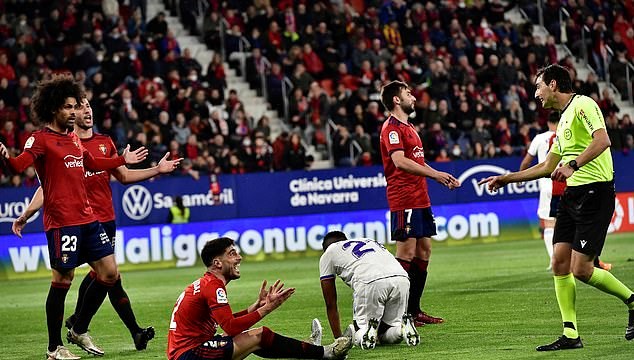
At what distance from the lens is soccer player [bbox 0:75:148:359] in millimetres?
10805

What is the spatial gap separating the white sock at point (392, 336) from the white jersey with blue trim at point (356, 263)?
0.50m

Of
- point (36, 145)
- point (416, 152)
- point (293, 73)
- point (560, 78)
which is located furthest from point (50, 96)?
point (293, 73)

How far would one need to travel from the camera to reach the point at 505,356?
9.80 metres

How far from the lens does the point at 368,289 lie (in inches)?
419

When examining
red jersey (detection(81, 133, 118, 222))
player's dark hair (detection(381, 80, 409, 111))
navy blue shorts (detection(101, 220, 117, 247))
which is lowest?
navy blue shorts (detection(101, 220, 117, 247))

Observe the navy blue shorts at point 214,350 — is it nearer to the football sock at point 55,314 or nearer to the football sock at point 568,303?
the football sock at point 55,314

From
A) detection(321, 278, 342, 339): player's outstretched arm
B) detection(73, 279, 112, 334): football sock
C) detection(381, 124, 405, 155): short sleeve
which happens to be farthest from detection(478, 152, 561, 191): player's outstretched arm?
detection(73, 279, 112, 334): football sock

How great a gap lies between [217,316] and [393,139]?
4.12 m

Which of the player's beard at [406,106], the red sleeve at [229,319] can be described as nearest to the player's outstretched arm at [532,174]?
the player's beard at [406,106]

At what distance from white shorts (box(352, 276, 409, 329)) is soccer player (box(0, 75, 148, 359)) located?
95.7 inches

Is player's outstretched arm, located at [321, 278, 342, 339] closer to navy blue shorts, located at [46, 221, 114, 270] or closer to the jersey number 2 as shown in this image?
the jersey number 2

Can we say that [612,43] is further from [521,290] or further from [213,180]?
[521,290]

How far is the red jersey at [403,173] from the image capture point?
12.3 meters

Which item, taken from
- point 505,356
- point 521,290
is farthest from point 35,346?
point 521,290
